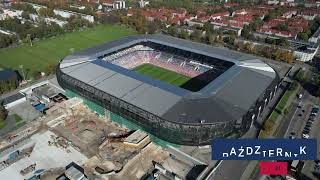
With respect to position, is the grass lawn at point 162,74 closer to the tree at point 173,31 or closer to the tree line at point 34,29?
the tree at point 173,31

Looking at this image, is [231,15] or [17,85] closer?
[17,85]

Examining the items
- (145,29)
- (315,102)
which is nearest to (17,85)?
(145,29)

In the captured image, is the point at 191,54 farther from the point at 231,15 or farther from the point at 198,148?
the point at 231,15

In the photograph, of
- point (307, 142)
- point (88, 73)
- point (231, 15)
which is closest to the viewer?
point (307, 142)

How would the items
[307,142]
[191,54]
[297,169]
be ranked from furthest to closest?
1. [191,54]
2. [297,169]
3. [307,142]

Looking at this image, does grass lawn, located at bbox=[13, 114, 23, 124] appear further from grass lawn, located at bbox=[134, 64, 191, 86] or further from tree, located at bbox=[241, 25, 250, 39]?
tree, located at bbox=[241, 25, 250, 39]

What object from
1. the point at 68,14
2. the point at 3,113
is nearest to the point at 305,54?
the point at 3,113

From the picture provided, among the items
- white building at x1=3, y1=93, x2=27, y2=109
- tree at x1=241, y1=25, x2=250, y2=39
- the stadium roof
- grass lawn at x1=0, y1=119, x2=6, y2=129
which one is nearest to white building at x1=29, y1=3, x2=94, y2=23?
the stadium roof
